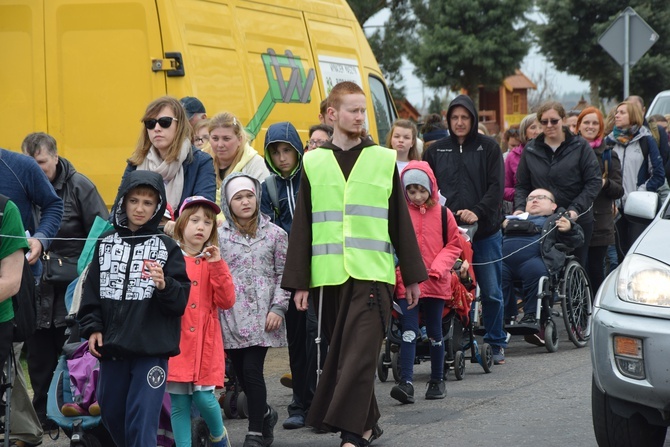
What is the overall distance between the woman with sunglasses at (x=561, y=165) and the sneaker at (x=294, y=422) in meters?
3.88

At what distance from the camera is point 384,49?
1460 inches

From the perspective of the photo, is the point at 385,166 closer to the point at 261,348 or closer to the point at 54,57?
the point at 261,348

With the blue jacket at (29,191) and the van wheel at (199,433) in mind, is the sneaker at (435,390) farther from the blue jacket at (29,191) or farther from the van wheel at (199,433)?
the blue jacket at (29,191)

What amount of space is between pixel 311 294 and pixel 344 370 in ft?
1.83

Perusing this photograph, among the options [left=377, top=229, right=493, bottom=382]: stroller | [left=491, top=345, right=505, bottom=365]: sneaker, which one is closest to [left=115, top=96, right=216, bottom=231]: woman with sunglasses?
[left=377, top=229, right=493, bottom=382]: stroller

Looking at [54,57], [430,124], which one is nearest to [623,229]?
[430,124]

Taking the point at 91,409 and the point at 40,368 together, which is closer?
the point at 91,409

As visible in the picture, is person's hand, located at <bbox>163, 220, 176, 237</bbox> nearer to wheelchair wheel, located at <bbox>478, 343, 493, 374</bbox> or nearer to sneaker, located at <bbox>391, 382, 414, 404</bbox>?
sneaker, located at <bbox>391, 382, 414, 404</bbox>

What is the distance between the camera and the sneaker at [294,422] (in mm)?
8297

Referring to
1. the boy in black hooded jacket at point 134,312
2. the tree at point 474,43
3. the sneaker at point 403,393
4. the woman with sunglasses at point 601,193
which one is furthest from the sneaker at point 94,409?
the tree at point 474,43

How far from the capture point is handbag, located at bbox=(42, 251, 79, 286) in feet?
28.3

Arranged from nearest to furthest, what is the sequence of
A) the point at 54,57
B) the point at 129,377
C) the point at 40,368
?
the point at 129,377
the point at 40,368
the point at 54,57

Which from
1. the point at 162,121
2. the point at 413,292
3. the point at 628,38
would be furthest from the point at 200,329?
the point at 628,38

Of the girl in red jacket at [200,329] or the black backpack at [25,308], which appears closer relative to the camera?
the black backpack at [25,308]
